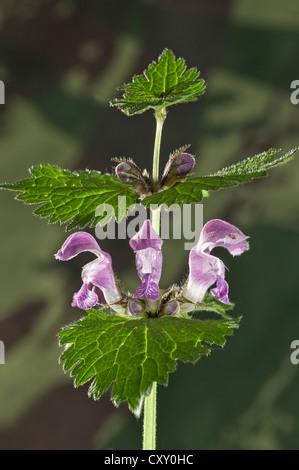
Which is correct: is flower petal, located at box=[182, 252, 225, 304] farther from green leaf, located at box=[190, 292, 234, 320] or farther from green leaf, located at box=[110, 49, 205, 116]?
green leaf, located at box=[110, 49, 205, 116]

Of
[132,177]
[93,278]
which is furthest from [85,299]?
[132,177]

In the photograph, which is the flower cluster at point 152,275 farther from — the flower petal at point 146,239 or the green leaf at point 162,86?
the green leaf at point 162,86

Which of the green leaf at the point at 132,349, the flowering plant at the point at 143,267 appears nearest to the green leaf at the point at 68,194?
the flowering plant at the point at 143,267

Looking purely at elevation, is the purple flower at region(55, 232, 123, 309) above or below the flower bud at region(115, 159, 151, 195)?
below

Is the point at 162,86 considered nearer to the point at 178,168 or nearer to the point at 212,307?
the point at 178,168

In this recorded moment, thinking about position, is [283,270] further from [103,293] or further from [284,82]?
[103,293]

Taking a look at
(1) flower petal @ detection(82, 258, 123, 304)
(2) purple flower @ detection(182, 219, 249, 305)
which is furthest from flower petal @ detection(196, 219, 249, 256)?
(1) flower petal @ detection(82, 258, 123, 304)

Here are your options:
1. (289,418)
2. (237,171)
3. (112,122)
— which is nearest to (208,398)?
(289,418)
